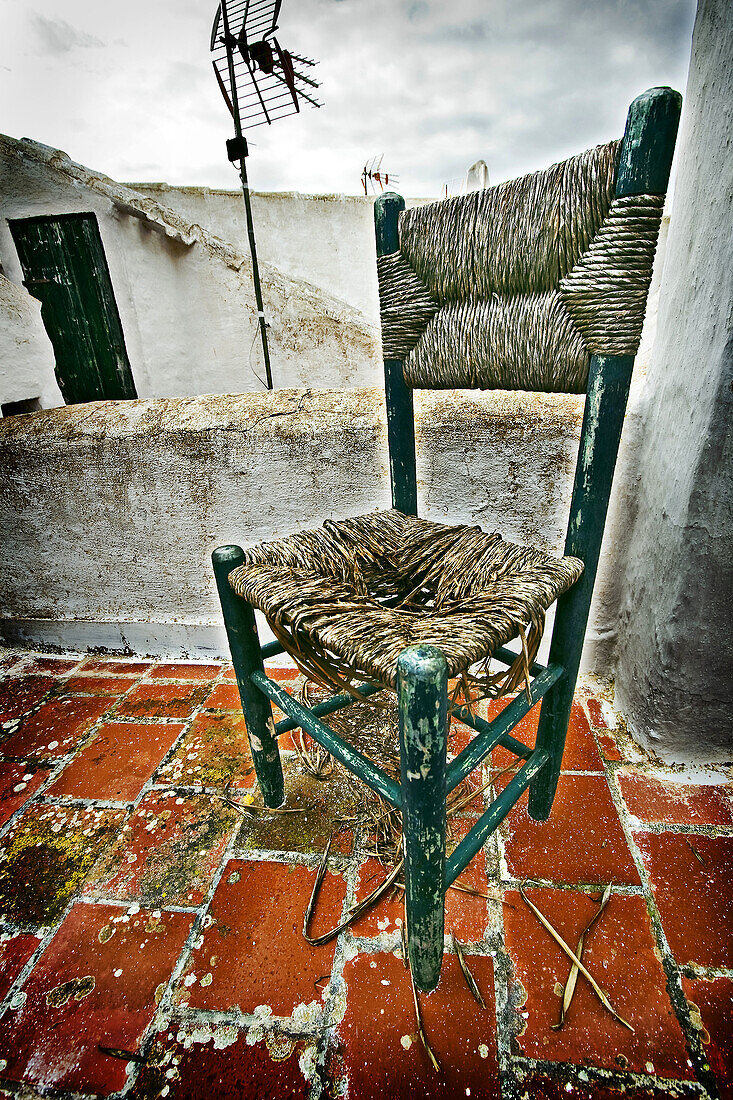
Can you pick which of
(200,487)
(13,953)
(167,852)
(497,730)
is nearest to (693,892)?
(497,730)

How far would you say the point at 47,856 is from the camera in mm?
1084

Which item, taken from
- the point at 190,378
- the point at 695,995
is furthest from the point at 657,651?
the point at 190,378

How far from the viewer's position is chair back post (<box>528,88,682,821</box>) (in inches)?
26.3

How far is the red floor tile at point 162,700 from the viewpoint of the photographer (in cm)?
149

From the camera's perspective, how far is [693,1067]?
719 millimetres

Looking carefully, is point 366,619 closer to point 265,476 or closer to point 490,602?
point 490,602

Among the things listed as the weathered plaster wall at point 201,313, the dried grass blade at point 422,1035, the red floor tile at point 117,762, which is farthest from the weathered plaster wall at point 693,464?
the weathered plaster wall at point 201,313

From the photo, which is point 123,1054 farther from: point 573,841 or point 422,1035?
point 573,841

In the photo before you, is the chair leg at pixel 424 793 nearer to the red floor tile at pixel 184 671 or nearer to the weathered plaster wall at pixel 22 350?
the red floor tile at pixel 184 671

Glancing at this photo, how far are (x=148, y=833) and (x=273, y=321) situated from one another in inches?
99.9

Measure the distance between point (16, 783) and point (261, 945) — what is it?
2.58ft

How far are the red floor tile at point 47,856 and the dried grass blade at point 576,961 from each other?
0.88 metres

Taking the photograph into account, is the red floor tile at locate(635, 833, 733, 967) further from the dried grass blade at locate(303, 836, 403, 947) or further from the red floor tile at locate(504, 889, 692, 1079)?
the dried grass blade at locate(303, 836, 403, 947)

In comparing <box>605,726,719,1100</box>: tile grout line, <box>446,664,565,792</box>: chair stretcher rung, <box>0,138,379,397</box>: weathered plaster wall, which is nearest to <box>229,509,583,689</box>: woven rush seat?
<box>446,664,565,792</box>: chair stretcher rung
